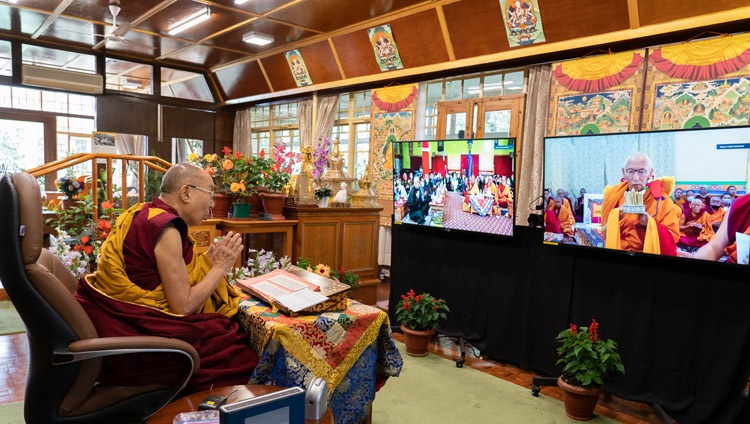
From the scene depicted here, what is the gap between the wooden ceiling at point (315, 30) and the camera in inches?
147

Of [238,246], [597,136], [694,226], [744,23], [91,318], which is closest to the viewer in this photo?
[91,318]

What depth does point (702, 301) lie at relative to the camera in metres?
2.69

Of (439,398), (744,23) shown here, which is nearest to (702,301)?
(439,398)

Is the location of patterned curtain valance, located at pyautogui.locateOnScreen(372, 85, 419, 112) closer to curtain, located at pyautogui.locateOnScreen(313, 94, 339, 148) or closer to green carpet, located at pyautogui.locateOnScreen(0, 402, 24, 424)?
curtain, located at pyautogui.locateOnScreen(313, 94, 339, 148)

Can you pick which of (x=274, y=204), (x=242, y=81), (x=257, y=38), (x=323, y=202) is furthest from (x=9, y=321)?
(x=242, y=81)

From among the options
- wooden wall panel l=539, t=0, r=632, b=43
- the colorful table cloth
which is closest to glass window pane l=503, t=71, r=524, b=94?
wooden wall panel l=539, t=0, r=632, b=43

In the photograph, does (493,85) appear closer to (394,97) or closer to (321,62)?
(394,97)

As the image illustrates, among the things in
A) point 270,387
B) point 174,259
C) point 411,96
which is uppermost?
point 411,96

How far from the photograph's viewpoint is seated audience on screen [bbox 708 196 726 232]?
2430 millimetres

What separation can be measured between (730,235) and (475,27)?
2.87 meters

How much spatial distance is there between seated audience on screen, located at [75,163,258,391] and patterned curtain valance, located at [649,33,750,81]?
3.31 meters

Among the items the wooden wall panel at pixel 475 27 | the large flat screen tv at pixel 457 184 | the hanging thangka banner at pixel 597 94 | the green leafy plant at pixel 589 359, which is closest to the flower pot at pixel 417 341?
the large flat screen tv at pixel 457 184

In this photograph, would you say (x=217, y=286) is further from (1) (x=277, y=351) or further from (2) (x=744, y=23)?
(2) (x=744, y=23)

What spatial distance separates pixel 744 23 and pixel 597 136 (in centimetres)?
127
